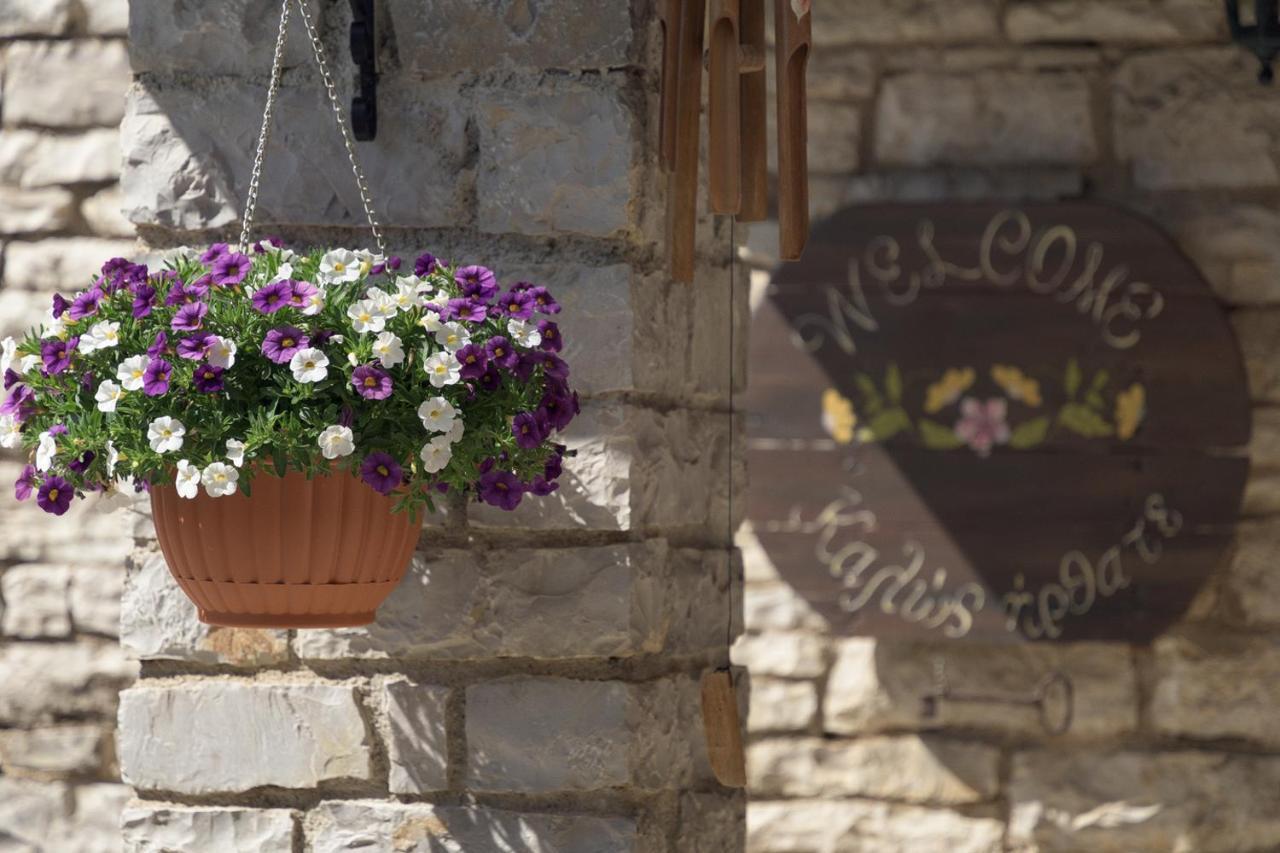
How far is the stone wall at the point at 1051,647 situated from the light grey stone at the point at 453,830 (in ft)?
6.75

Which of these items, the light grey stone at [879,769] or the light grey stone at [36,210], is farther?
the light grey stone at [879,769]

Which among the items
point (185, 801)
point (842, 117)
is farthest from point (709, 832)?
point (842, 117)

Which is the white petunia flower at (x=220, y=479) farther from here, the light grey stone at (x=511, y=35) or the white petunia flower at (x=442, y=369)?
the light grey stone at (x=511, y=35)

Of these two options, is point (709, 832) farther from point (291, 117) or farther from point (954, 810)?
point (954, 810)

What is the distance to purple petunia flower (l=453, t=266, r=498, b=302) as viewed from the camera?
173cm

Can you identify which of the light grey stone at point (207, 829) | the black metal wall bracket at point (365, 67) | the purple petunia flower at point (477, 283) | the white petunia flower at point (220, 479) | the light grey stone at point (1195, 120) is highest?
the light grey stone at point (1195, 120)

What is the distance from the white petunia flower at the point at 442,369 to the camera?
1.64 m

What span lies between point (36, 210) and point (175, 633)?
1.72 meters

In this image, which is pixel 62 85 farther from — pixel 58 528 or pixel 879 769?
pixel 879 769

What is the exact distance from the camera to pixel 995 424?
3828 millimetres

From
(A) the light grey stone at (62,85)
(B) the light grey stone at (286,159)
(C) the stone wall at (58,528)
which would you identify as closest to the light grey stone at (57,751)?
(C) the stone wall at (58,528)

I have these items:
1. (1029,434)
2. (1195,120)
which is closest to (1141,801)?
(1029,434)

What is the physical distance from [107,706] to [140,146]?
5.42 feet

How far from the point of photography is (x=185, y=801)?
204cm
